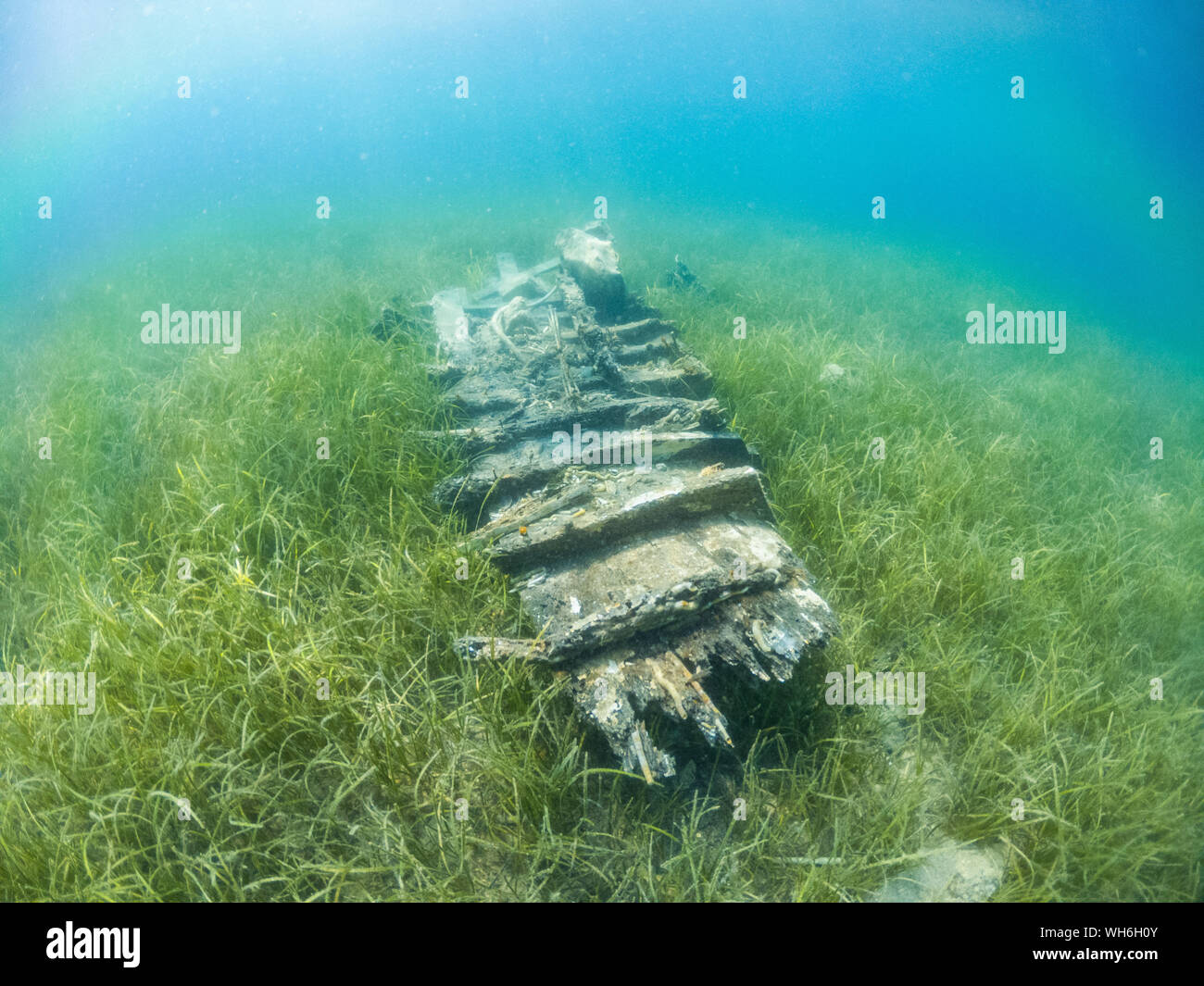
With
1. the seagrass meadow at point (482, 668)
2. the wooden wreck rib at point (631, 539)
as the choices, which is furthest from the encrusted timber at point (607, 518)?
the seagrass meadow at point (482, 668)

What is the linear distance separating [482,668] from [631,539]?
2.93ft

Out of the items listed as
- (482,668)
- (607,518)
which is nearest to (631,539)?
(607,518)

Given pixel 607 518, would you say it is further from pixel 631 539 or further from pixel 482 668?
pixel 482 668

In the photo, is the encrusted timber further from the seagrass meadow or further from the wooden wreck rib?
the seagrass meadow

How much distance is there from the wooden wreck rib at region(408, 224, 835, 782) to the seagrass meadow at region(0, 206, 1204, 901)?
0.19 m

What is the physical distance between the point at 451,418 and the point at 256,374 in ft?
6.17

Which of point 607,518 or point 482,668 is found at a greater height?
point 607,518

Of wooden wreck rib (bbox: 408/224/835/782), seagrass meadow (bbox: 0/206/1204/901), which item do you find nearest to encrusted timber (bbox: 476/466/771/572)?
wooden wreck rib (bbox: 408/224/835/782)

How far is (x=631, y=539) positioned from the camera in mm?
2555

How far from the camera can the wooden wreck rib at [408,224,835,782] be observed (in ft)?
6.62

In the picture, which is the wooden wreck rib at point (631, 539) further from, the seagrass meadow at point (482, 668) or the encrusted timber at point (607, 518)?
the seagrass meadow at point (482, 668)
